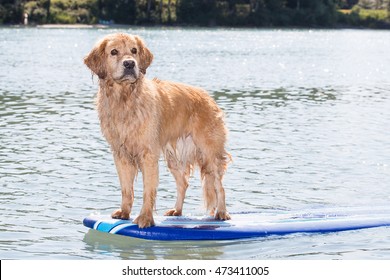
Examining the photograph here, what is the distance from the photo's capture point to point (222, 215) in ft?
35.7

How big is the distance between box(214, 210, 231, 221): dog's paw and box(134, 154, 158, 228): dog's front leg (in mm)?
972

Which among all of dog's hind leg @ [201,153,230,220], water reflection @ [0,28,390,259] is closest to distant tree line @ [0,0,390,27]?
water reflection @ [0,28,390,259]

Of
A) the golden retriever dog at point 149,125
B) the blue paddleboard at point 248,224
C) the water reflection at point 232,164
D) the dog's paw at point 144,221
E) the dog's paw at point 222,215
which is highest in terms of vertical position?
the golden retriever dog at point 149,125

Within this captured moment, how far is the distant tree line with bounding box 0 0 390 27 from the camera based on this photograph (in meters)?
98.2

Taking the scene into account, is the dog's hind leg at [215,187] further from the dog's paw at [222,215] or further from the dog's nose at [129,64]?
the dog's nose at [129,64]

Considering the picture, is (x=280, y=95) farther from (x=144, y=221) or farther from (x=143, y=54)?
(x=143, y=54)

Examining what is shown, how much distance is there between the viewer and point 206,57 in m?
52.2

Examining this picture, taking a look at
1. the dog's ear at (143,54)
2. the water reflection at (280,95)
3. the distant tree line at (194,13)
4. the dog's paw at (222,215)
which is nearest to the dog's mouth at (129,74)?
the dog's ear at (143,54)

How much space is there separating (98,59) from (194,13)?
4144 inches

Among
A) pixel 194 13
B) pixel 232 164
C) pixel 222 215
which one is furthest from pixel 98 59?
pixel 194 13

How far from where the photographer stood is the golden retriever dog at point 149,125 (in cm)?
974

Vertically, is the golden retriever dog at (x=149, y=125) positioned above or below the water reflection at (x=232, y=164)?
above

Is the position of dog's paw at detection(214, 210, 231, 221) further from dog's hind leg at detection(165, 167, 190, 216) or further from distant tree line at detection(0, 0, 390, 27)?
distant tree line at detection(0, 0, 390, 27)

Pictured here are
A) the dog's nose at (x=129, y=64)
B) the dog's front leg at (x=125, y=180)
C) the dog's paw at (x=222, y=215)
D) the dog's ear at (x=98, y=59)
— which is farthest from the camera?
the dog's paw at (x=222, y=215)
